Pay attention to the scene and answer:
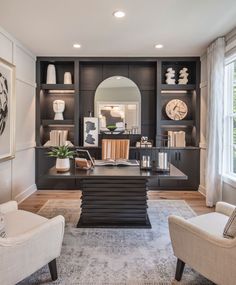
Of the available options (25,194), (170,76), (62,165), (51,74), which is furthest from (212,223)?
(51,74)

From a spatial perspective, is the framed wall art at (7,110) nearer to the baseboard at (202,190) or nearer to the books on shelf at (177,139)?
the books on shelf at (177,139)

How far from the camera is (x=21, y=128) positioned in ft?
14.6

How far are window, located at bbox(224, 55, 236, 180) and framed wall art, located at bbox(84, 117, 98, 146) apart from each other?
2.42m

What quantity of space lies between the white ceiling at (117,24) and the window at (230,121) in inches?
23.7

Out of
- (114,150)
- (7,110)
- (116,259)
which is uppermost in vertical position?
(7,110)

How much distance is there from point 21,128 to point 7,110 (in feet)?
2.39

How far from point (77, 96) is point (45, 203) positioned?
85.0 inches

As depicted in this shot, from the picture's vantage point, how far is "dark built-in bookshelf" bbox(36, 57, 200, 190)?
16.9ft

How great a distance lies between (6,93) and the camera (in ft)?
12.1

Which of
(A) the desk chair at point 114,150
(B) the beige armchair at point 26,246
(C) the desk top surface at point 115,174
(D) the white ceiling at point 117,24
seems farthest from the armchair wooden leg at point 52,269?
(D) the white ceiling at point 117,24

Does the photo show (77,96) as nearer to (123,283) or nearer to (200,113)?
(200,113)

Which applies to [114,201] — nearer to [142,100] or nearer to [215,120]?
[215,120]

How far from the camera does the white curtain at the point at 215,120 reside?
3.98 m

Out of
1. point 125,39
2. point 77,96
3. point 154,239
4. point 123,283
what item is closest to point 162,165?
point 154,239
